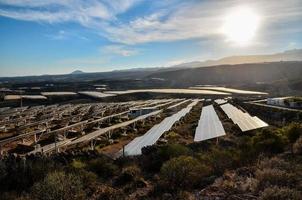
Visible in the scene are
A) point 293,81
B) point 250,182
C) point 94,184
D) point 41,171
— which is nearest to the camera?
point 250,182

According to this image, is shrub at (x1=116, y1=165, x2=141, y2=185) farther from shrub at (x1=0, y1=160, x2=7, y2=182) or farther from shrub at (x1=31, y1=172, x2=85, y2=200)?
shrub at (x1=0, y1=160, x2=7, y2=182)

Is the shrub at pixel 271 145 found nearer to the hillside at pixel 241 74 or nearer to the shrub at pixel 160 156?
the shrub at pixel 160 156

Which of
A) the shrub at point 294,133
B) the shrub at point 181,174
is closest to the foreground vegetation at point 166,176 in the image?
the shrub at point 181,174

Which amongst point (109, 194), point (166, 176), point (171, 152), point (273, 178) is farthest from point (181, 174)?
point (171, 152)

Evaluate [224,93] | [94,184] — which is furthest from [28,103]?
[94,184]

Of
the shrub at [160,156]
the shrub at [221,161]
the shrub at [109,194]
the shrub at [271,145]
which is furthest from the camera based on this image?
the shrub at [271,145]

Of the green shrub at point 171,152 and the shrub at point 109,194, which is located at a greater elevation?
the green shrub at point 171,152

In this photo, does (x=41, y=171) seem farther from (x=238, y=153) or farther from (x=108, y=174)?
(x=238, y=153)

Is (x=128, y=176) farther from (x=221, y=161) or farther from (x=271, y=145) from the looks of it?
(x=271, y=145)
